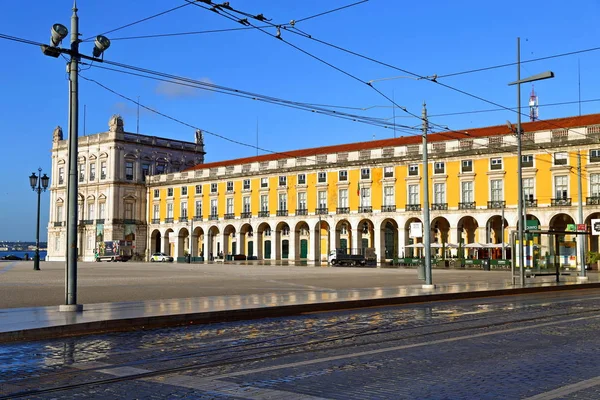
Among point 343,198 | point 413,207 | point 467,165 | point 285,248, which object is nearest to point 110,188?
point 285,248

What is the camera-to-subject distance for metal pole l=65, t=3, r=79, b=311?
49.3 feet

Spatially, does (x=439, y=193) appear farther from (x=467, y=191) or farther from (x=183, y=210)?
(x=183, y=210)

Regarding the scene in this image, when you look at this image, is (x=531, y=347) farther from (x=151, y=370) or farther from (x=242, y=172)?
(x=242, y=172)

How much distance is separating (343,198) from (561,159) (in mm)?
22933

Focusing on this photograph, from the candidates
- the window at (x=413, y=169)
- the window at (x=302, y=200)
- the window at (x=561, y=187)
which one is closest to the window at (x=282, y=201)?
the window at (x=302, y=200)

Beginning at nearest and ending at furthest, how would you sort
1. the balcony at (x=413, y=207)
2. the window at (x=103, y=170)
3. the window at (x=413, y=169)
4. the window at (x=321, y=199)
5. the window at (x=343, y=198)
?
the balcony at (x=413, y=207)
the window at (x=413, y=169)
the window at (x=343, y=198)
the window at (x=321, y=199)
the window at (x=103, y=170)

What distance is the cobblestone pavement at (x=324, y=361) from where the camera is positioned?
7.23 metres

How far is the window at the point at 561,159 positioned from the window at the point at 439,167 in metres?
10.6

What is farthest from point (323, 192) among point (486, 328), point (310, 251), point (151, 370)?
point (151, 370)

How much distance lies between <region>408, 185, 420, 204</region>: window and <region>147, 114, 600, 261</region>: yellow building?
0.10m

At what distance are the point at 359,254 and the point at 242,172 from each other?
21.2m

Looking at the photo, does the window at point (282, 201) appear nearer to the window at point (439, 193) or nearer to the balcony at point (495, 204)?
the window at point (439, 193)

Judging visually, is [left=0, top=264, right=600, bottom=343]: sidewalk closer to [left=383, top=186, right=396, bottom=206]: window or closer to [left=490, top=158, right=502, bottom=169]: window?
[left=490, top=158, right=502, bottom=169]: window

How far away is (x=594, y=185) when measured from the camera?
5753cm
